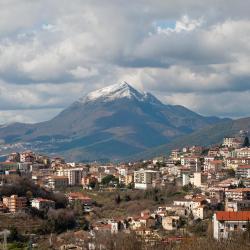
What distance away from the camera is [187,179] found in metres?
89.7

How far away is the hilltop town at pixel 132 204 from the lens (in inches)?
2156

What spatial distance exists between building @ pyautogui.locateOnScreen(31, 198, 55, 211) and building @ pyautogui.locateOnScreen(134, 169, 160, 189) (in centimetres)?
2047

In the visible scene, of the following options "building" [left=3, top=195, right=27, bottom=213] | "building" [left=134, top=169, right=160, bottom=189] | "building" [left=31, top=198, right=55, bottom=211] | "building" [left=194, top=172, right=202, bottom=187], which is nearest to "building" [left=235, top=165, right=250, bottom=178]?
"building" [left=194, top=172, right=202, bottom=187]

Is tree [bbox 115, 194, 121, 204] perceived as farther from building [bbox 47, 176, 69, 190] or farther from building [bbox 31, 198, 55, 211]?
building [bbox 47, 176, 69, 190]

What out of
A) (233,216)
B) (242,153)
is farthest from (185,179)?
(233,216)

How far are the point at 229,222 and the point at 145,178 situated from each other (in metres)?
34.7

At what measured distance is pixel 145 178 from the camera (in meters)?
91.7

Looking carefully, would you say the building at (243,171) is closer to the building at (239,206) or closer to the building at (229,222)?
the building at (239,206)

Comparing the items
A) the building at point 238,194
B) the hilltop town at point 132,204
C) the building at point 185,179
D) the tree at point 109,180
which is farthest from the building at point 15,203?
the tree at point 109,180

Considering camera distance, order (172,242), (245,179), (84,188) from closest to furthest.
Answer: (172,242) → (245,179) → (84,188)

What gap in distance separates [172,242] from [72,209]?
80.3 feet

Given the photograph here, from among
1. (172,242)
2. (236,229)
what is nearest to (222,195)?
(236,229)

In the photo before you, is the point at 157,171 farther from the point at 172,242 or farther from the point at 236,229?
the point at 172,242

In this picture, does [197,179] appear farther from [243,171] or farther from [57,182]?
[57,182]
